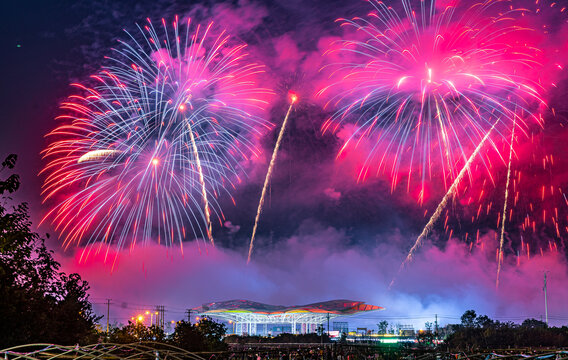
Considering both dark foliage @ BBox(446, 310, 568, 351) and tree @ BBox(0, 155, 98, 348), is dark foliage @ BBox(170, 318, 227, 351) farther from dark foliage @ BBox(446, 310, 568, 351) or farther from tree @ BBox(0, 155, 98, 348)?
dark foliage @ BBox(446, 310, 568, 351)

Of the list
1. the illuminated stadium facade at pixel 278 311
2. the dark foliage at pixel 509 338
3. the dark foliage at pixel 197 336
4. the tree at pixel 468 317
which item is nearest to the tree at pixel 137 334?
the dark foliage at pixel 197 336

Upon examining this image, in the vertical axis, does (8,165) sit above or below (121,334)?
above

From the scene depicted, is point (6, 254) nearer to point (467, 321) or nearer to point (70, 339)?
point (70, 339)

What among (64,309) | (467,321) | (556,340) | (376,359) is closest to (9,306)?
(64,309)

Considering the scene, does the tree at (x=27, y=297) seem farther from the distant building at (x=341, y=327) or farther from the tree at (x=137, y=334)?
the distant building at (x=341, y=327)

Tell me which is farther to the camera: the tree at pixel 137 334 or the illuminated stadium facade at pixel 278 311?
the illuminated stadium facade at pixel 278 311

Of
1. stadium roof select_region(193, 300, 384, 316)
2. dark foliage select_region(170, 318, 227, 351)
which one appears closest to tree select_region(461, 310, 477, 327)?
stadium roof select_region(193, 300, 384, 316)

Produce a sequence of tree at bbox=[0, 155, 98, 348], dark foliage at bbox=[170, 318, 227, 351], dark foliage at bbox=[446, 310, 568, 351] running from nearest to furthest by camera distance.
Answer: tree at bbox=[0, 155, 98, 348], dark foliage at bbox=[170, 318, 227, 351], dark foliage at bbox=[446, 310, 568, 351]

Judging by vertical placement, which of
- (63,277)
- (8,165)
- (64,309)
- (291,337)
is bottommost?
(291,337)

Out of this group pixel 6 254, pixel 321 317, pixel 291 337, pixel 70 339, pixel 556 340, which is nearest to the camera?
pixel 6 254
